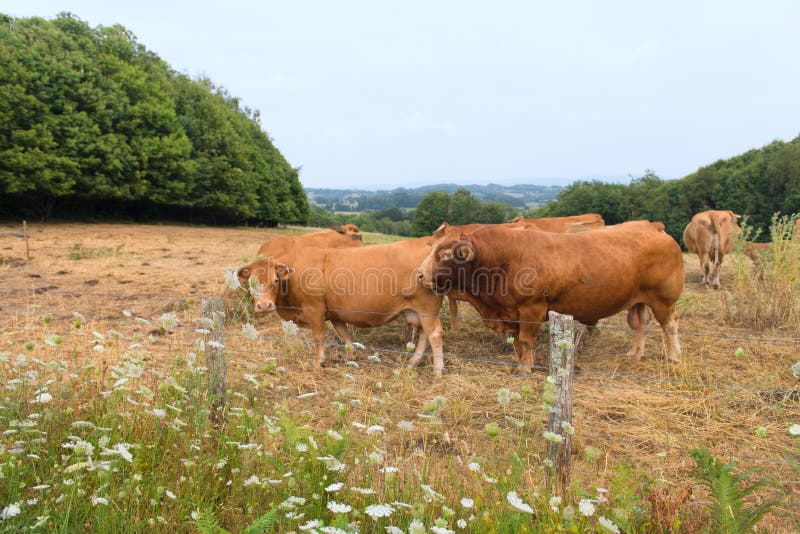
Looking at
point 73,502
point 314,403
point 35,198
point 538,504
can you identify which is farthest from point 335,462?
point 35,198

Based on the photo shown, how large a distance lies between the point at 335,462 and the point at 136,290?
8616 millimetres

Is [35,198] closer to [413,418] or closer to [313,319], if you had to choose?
[313,319]

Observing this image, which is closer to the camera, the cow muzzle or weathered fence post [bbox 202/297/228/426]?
weathered fence post [bbox 202/297/228/426]

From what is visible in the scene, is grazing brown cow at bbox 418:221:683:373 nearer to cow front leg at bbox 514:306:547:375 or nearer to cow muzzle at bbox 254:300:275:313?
cow front leg at bbox 514:306:547:375

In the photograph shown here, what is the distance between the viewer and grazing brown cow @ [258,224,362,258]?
8375mm

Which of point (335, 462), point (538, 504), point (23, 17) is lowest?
point (538, 504)

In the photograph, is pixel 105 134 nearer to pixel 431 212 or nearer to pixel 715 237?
pixel 715 237

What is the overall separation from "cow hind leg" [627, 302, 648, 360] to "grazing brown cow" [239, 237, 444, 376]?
8.26 ft

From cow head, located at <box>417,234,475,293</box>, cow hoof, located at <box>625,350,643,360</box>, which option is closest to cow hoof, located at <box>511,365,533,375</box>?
cow head, located at <box>417,234,475,293</box>

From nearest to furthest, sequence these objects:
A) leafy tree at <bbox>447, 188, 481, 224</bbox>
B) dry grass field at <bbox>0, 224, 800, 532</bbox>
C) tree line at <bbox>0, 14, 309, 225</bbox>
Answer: dry grass field at <bbox>0, 224, 800, 532</bbox> → tree line at <bbox>0, 14, 309, 225</bbox> → leafy tree at <bbox>447, 188, 481, 224</bbox>

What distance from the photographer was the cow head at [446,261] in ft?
19.0

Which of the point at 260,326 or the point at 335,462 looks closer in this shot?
the point at 335,462

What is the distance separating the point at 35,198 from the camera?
2291 cm

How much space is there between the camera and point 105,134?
2459 cm
